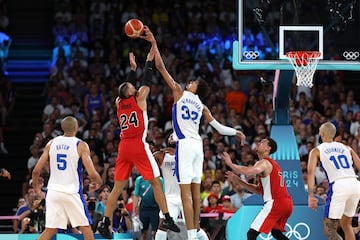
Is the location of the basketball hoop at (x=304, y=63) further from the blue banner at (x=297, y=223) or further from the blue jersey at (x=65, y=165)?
the blue jersey at (x=65, y=165)

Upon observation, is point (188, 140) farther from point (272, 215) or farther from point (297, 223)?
point (297, 223)

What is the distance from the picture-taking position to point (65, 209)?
14.6 meters

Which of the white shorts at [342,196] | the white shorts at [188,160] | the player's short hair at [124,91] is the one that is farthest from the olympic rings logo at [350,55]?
the player's short hair at [124,91]

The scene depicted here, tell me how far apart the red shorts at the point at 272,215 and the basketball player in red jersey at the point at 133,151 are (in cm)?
129

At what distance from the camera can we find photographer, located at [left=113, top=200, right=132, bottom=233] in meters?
17.8

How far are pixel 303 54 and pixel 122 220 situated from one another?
13.9 feet

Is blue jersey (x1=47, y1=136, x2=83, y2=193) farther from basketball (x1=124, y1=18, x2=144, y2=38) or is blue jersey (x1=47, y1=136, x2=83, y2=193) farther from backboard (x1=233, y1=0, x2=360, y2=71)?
backboard (x1=233, y1=0, x2=360, y2=71)

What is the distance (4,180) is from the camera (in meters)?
23.2

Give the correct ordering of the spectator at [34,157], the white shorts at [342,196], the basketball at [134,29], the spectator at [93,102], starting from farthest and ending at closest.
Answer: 1. the spectator at [93,102]
2. the spectator at [34,157]
3. the white shorts at [342,196]
4. the basketball at [134,29]

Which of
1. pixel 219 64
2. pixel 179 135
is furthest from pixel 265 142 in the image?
pixel 219 64

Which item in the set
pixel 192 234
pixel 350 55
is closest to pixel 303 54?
pixel 350 55

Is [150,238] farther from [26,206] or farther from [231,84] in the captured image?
[231,84]

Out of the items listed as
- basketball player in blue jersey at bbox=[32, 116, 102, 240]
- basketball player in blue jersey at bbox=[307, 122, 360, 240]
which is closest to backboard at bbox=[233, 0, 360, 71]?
basketball player in blue jersey at bbox=[307, 122, 360, 240]

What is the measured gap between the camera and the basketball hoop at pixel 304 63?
16.5 meters
